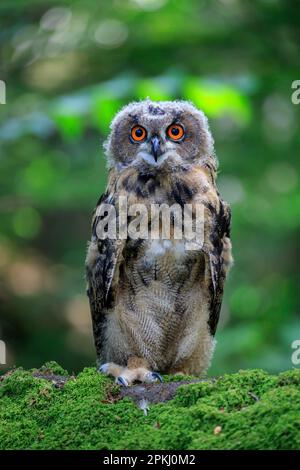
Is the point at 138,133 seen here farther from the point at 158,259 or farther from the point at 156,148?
the point at 158,259

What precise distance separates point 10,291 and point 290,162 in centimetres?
451

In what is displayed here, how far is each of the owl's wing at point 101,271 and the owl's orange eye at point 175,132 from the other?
612 mm

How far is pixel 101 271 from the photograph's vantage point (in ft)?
15.2

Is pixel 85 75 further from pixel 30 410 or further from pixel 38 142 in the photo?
pixel 30 410

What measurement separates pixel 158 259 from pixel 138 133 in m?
0.95

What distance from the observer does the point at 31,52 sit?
26.2 feet

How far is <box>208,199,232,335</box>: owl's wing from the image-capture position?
4609mm

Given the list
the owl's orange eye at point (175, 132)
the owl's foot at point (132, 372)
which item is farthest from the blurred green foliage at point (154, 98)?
the owl's foot at point (132, 372)

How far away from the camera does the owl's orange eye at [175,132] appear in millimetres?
4762

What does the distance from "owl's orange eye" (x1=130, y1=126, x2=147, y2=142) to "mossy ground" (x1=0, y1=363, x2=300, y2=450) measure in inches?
70.3

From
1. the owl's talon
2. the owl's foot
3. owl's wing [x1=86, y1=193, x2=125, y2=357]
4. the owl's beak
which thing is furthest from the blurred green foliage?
the owl's talon

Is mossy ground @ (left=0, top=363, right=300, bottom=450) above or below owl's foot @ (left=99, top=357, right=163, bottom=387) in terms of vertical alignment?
below

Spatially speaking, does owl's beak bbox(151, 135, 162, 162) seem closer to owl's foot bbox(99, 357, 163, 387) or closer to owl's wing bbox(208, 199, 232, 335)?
owl's wing bbox(208, 199, 232, 335)

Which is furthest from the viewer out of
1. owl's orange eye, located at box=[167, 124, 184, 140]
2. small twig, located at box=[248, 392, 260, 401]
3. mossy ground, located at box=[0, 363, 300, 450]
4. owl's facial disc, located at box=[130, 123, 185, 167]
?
owl's orange eye, located at box=[167, 124, 184, 140]
